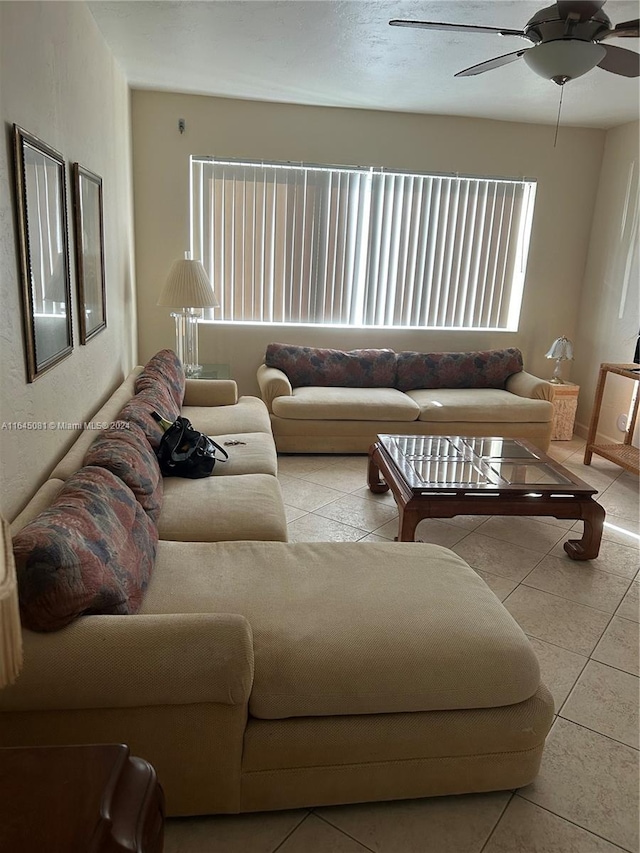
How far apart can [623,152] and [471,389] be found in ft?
7.53

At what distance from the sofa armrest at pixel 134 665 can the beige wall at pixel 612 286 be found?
14.7 ft

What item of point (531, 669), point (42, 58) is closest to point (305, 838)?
point (531, 669)

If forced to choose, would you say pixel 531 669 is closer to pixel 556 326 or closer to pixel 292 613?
pixel 292 613

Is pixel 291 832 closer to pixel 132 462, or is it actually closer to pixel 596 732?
pixel 596 732

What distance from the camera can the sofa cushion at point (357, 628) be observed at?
5.11ft

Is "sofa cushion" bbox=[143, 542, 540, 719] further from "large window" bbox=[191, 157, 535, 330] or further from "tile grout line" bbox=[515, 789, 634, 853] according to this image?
"large window" bbox=[191, 157, 535, 330]

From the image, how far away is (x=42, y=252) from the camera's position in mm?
2176

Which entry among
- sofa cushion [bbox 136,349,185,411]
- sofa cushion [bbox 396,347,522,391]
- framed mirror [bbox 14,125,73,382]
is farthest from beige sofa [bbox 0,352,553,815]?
sofa cushion [bbox 396,347,522,391]

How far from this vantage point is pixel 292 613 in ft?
5.71

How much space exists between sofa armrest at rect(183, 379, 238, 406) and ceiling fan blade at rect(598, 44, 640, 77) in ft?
9.36

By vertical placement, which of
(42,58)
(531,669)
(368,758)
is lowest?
(368,758)

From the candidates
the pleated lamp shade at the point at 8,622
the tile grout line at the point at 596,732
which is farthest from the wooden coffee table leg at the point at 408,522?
the pleated lamp shade at the point at 8,622

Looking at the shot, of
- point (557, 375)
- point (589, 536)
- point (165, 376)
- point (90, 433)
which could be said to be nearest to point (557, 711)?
point (589, 536)

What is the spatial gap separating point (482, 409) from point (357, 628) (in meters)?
3.19
